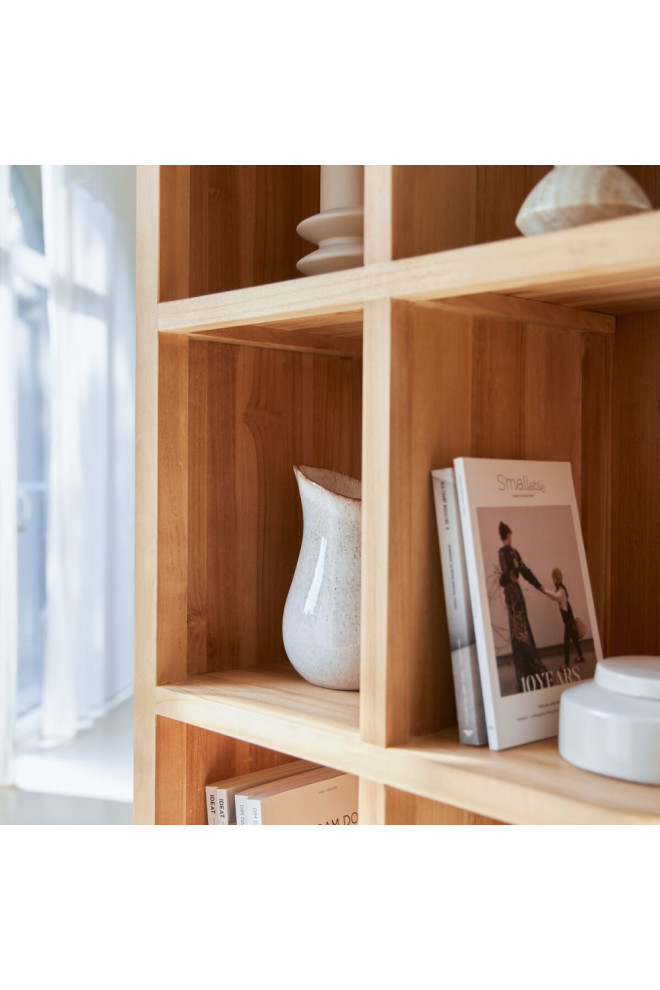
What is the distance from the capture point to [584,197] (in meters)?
0.77

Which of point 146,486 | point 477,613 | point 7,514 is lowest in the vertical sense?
point 7,514

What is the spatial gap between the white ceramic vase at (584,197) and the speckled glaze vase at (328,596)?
0.46m

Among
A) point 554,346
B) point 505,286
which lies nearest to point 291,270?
point 554,346

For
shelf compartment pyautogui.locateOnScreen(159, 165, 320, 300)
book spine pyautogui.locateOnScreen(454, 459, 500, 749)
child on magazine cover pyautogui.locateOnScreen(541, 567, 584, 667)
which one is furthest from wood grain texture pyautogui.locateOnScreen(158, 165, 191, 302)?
child on magazine cover pyautogui.locateOnScreen(541, 567, 584, 667)

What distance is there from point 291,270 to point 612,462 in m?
0.55

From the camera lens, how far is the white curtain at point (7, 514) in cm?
346

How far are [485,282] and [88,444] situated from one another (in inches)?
133

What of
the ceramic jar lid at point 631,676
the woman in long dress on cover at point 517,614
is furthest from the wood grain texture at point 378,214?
the ceramic jar lid at point 631,676

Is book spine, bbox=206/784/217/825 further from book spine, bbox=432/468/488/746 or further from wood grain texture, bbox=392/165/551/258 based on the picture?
wood grain texture, bbox=392/165/551/258

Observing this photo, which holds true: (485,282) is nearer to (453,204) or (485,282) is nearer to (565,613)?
(453,204)

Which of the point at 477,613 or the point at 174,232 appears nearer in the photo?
the point at 477,613

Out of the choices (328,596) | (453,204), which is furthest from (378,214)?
(328,596)
